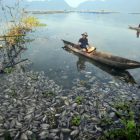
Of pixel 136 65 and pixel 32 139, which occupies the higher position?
pixel 136 65

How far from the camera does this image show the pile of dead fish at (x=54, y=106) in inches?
514

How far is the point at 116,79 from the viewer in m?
22.4

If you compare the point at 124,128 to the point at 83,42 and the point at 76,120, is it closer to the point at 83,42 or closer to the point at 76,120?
the point at 76,120

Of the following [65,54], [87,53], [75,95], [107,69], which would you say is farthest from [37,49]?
[75,95]

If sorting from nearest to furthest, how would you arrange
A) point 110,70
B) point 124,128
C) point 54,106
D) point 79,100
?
point 124,128 < point 54,106 < point 79,100 < point 110,70

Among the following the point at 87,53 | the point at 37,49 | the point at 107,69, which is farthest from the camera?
the point at 37,49

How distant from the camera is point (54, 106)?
16031mm

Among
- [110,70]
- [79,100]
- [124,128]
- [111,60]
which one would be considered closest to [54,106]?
[79,100]

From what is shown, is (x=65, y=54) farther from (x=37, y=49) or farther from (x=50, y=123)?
(x=50, y=123)

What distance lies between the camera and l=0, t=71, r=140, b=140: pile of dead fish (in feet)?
42.8

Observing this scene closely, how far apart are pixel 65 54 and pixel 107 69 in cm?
894

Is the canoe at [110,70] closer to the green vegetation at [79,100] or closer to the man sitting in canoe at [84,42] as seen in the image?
the man sitting in canoe at [84,42]

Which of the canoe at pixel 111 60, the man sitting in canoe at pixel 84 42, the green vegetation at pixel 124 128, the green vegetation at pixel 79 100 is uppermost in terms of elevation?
the man sitting in canoe at pixel 84 42

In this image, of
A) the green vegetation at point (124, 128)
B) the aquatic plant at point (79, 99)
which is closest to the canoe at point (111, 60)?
the aquatic plant at point (79, 99)
